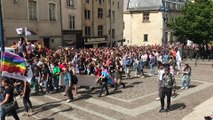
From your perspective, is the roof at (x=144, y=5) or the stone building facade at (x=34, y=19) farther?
the roof at (x=144, y=5)

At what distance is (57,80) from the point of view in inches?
601

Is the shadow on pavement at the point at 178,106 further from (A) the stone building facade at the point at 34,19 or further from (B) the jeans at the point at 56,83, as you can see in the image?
(A) the stone building facade at the point at 34,19

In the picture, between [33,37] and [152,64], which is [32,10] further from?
[152,64]

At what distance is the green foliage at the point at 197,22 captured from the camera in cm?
3316

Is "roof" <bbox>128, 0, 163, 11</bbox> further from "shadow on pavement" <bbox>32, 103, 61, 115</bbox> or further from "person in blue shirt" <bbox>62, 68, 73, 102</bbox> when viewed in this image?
"shadow on pavement" <bbox>32, 103, 61, 115</bbox>

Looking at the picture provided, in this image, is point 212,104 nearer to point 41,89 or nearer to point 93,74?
point 93,74

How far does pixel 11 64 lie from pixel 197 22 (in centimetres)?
2778

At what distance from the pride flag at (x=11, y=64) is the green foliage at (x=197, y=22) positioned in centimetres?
2706

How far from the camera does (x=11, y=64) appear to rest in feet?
32.9

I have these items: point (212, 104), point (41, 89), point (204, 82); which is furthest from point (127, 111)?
point (204, 82)

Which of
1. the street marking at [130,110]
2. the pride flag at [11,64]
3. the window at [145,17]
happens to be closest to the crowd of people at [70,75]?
the pride flag at [11,64]

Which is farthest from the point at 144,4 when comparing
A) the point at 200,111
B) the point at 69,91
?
the point at 200,111

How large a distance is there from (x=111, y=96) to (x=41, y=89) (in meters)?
3.95

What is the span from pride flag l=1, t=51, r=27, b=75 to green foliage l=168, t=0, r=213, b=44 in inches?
1065
